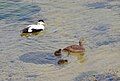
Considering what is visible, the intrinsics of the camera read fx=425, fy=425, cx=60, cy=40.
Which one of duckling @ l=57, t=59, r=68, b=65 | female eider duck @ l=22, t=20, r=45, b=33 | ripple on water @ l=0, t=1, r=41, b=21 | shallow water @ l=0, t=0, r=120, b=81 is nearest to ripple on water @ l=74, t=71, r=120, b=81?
shallow water @ l=0, t=0, r=120, b=81

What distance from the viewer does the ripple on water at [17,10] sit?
596 inches

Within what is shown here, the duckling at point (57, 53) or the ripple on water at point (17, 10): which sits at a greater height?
the ripple on water at point (17, 10)

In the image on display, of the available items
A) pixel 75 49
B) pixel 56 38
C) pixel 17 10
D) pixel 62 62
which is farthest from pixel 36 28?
pixel 62 62

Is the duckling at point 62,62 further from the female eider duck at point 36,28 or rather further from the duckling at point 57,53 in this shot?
the female eider duck at point 36,28

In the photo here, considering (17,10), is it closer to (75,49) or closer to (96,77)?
(75,49)

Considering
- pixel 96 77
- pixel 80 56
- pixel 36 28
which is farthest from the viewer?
pixel 36 28

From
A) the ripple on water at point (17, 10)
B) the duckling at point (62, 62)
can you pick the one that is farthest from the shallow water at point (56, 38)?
the duckling at point (62, 62)

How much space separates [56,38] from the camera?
1275cm

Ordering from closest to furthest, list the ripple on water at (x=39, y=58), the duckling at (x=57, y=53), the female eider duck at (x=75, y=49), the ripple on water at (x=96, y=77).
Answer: the ripple on water at (x=96, y=77) < the ripple on water at (x=39, y=58) < the duckling at (x=57, y=53) < the female eider duck at (x=75, y=49)

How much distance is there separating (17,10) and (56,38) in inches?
139

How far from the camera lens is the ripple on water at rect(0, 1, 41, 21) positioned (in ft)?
49.7

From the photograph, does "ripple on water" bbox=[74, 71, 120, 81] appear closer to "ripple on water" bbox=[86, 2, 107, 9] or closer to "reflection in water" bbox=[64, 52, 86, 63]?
"reflection in water" bbox=[64, 52, 86, 63]

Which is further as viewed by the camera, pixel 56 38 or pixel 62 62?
pixel 56 38

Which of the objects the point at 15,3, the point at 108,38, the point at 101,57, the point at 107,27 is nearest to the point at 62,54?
the point at 101,57
